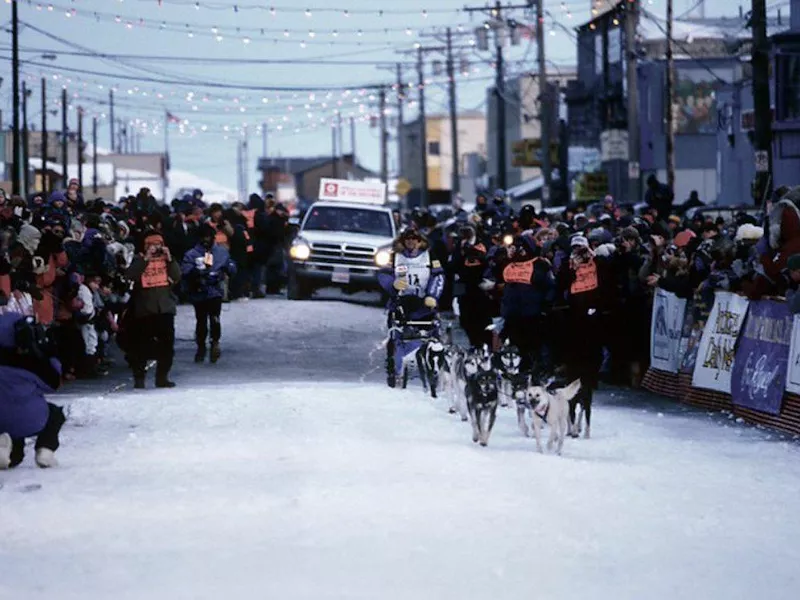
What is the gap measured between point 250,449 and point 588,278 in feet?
19.0

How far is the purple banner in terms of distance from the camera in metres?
17.7

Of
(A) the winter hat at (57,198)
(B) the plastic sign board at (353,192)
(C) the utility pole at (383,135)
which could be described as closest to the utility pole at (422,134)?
(C) the utility pole at (383,135)

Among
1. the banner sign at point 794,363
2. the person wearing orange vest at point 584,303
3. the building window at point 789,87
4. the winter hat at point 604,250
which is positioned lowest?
the banner sign at point 794,363

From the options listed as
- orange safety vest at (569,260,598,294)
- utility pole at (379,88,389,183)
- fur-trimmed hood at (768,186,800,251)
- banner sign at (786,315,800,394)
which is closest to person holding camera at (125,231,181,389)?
orange safety vest at (569,260,598,294)

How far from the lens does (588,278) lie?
19.4 metres

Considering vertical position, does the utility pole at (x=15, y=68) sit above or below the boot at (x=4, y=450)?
above

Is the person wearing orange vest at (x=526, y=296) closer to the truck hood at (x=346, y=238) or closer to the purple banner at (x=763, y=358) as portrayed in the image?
the purple banner at (x=763, y=358)

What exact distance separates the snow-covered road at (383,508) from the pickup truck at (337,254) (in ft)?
59.9

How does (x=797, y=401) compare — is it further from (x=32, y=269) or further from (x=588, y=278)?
(x=32, y=269)

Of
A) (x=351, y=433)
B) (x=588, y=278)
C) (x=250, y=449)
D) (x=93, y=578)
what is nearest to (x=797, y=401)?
(x=588, y=278)

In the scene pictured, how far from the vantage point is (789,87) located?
45.0 metres

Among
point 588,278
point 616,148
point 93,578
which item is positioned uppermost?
point 616,148

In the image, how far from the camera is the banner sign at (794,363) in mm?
17188

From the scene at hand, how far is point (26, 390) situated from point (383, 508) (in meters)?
3.15
